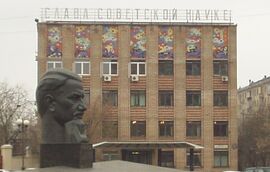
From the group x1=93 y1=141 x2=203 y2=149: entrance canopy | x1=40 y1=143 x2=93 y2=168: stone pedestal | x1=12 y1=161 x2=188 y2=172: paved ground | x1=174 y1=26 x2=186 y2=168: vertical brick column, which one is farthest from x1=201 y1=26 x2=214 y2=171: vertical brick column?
x1=40 y1=143 x2=93 y2=168: stone pedestal

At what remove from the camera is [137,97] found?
57625 millimetres

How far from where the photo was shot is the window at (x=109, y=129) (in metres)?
56.6

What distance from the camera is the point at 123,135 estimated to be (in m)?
57.3

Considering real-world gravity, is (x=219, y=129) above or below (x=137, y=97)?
below

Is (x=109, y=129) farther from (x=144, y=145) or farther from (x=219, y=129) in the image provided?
(x=219, y=129)

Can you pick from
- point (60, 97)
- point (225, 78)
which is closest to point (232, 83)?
point (225, 78)

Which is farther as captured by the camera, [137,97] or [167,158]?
[137,97]

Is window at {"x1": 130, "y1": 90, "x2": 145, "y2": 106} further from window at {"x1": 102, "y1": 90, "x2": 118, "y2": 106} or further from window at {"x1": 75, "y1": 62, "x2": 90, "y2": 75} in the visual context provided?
window at {"x1": 75, "y1": 62, "x2": 90, "y2": 75}

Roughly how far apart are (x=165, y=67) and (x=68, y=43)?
901cm

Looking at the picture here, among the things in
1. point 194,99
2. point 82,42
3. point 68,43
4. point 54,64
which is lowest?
point 194,99

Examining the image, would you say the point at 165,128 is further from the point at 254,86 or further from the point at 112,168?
the point at 254,86

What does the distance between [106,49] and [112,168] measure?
4344cm

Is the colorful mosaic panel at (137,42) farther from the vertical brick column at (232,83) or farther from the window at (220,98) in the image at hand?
the vertical brick column at (232,83)

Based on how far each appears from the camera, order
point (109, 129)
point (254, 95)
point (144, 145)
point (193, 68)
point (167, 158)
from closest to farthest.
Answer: point (144, 145)
point (109, 129)
point (167, 158)
point (193, 68)
point (254, 95)
